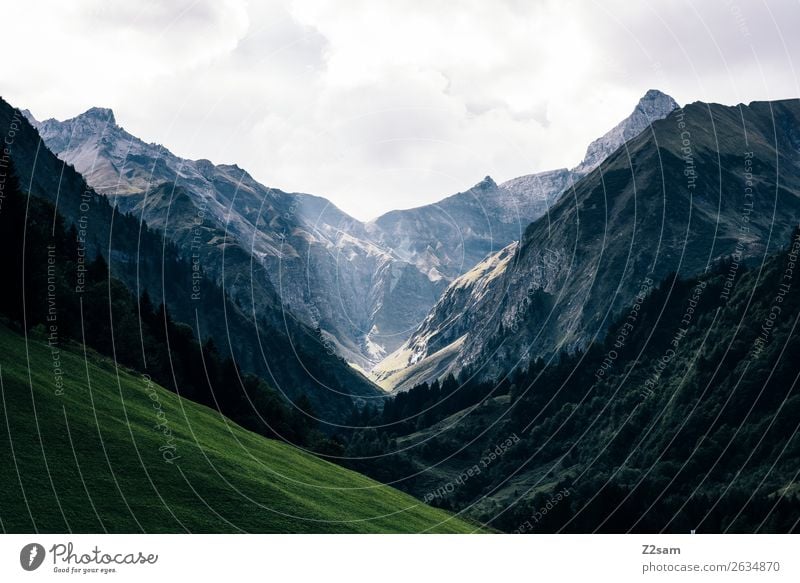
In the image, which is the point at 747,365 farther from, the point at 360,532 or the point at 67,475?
the point at 67,475

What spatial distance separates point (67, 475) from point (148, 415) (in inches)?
861

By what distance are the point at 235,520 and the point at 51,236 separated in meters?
77.5

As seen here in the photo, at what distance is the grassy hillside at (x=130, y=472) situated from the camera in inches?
2076

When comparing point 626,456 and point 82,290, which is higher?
point 82,290

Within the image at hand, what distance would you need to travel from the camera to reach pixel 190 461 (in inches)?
2618

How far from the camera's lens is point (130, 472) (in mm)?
59531

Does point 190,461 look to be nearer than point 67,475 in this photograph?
No

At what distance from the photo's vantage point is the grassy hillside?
2076 inches

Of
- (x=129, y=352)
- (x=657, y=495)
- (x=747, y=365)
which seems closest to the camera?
(x=129, y=352)

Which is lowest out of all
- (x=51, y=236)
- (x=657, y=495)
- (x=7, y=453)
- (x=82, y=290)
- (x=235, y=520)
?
(x=657, y=495)
